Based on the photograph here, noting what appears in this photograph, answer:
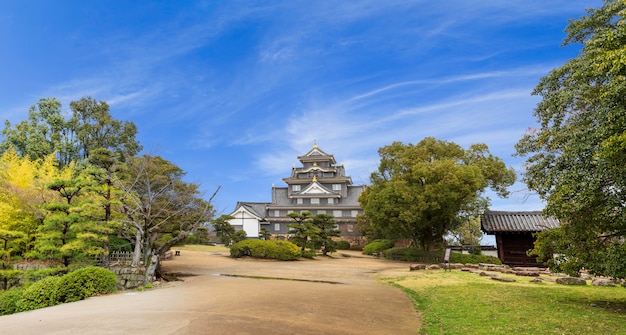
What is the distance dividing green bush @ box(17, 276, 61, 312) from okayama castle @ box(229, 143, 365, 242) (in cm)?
3476

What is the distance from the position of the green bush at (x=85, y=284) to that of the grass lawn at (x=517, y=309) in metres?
10.1

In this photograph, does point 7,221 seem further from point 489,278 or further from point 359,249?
point 359,249

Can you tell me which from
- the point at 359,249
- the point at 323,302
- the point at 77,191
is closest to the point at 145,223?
the point at 77,191

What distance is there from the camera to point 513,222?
21.5m

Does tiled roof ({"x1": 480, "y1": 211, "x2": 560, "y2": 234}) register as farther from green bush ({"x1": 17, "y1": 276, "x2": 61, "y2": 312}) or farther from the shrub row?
green bush ({"x1": 17, "y1": 276, "x2": 61, "y2": 312})

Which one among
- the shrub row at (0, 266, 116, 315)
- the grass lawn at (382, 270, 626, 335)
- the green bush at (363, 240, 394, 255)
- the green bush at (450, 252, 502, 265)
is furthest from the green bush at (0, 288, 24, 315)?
the green bush at (363, 240, 394, 255)

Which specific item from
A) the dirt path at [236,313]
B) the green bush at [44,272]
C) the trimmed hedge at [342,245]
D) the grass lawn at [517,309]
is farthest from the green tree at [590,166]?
the trimmed hedge at [342,245]

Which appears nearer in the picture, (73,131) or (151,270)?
(151,270)

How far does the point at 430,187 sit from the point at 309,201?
26.2 meters

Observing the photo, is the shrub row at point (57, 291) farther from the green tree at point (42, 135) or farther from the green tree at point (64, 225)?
the green tree at point (42, 135)

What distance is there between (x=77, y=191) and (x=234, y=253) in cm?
1270

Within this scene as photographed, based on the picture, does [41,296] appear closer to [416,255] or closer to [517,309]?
[517,309]

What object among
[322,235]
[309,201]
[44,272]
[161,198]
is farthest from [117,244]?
[309,201]

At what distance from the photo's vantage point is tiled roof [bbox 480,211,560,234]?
821 inches
